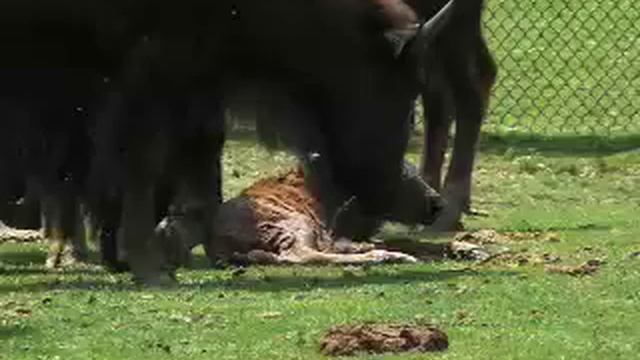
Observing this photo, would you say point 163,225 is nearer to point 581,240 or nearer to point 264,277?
point 264,277

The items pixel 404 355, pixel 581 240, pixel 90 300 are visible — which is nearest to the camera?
pixel 404 355

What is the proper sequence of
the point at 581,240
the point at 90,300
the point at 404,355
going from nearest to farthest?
1. the point at 404,355
2. the point at 90,300
3. the point at 581,240

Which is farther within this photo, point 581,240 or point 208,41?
point 581,240

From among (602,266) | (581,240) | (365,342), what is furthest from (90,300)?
(581,240)

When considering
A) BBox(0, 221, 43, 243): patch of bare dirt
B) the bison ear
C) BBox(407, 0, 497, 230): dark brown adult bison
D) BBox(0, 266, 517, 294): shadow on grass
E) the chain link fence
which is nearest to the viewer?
BBox(0, 266, 517, 294): shadow on grass

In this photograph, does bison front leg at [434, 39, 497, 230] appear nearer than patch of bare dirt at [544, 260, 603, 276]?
No

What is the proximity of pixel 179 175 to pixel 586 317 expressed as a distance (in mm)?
2478

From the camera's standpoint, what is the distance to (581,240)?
35.9 ft

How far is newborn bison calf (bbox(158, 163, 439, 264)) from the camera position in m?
10.2

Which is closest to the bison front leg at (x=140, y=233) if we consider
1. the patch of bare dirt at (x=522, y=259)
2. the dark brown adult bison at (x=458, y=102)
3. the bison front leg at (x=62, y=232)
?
the bison front leg at (x=62, y=232)

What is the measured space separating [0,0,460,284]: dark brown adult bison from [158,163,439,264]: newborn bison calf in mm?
192

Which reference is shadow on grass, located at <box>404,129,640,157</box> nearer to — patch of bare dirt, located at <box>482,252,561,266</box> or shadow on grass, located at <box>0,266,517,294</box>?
patch of bare dirt, located at <box>482,252,561,266</box>

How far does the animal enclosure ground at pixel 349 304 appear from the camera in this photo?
24.2 feet

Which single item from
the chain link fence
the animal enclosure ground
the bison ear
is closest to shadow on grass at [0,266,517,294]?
the animal enclosure ground
